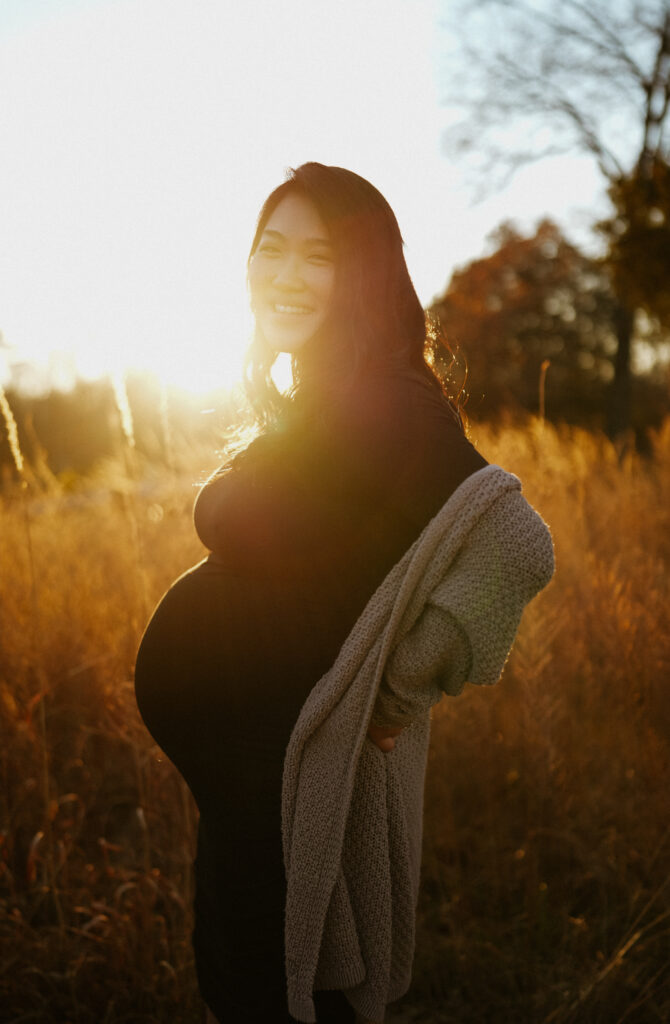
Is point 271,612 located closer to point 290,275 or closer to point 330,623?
point 330,623

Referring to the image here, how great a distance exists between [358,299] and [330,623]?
2.05ft

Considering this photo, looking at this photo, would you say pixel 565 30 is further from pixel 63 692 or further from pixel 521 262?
pixel 63 692

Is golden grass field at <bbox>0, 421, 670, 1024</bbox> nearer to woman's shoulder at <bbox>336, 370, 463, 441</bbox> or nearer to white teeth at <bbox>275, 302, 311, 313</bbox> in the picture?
white teeth at <bbox>275, 302, 311, 313</bbox>

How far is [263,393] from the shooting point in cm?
160

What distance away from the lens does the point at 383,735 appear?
1.20 meters

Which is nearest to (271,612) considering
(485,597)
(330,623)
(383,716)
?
(330,623)

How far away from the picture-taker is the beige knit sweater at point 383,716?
3.47 feet

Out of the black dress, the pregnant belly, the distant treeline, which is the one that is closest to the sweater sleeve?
the black dress

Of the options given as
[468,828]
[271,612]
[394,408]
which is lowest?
[468,828]

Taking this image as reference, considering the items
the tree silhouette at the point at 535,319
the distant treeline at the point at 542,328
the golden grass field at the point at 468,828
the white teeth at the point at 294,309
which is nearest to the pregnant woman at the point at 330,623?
the white teeth at the point at 294,309

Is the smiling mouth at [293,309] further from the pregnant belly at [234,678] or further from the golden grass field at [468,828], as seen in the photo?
the golden grass field at [468,828]

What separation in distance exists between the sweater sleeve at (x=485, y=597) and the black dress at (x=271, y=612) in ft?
0.34

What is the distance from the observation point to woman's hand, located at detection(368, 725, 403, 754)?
120 centimetres

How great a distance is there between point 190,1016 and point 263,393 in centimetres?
165
